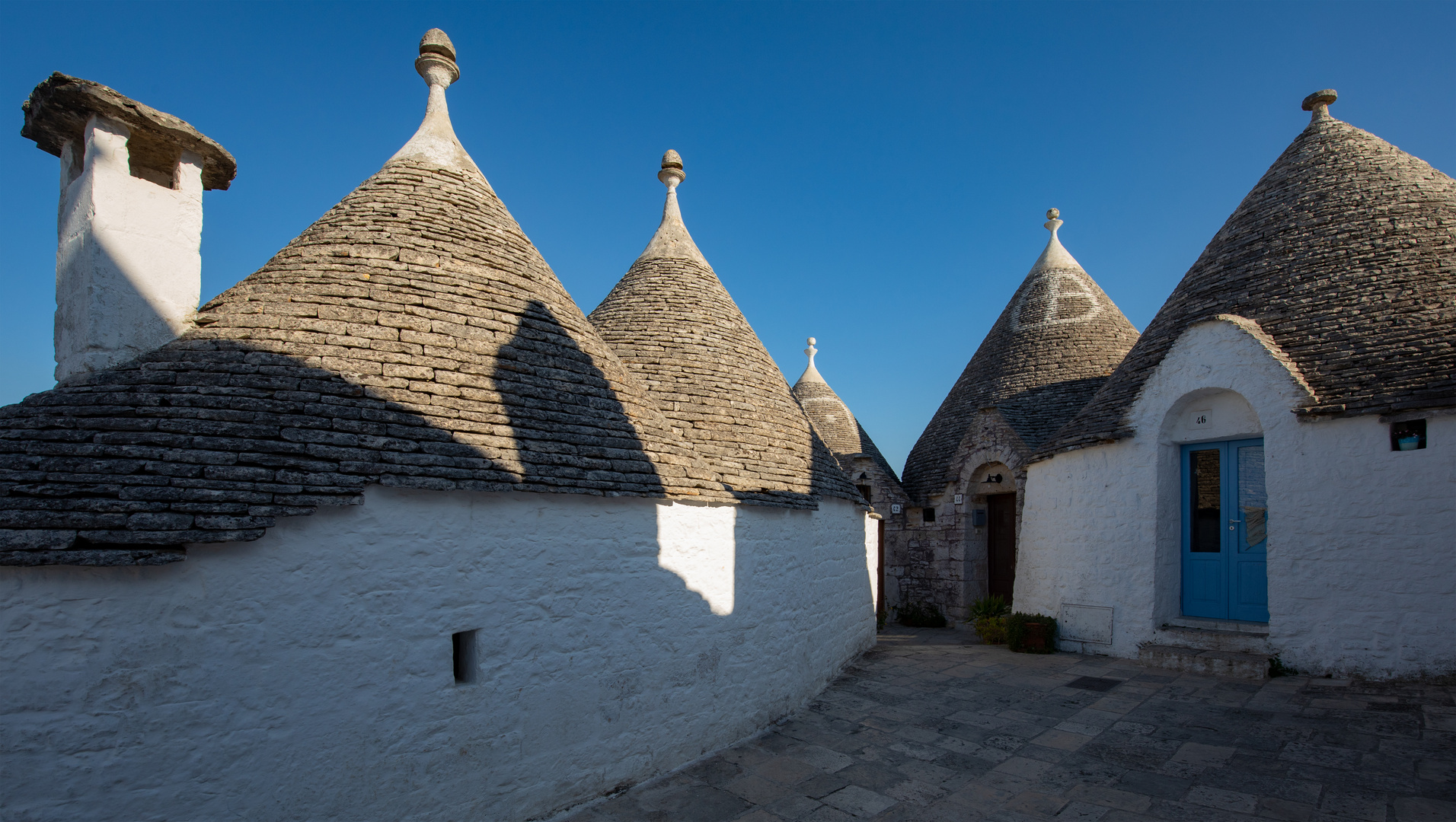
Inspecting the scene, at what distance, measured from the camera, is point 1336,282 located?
8211mm

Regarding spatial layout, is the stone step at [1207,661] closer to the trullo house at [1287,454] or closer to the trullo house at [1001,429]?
the trullo house at [1287,454]

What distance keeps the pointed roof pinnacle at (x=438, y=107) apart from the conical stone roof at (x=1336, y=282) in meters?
8.69

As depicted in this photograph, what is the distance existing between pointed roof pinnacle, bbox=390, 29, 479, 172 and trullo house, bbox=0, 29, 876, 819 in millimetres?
37

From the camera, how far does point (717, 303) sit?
9.53m

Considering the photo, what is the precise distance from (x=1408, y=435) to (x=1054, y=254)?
982cm

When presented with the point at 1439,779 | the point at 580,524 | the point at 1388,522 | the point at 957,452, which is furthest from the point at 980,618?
the point at 580,524

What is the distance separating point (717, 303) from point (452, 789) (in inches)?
261

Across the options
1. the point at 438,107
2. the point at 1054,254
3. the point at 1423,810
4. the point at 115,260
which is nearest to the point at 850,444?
the point at 1054,254

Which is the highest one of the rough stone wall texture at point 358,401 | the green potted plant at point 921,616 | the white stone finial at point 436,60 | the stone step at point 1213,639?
the white stone finial at point 436,60

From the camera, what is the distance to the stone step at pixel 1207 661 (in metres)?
7.40

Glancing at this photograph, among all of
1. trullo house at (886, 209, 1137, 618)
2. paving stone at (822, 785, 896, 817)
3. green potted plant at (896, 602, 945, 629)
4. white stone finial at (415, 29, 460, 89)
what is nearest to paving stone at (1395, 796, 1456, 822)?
paving stone at (822, 785, 896, 817)

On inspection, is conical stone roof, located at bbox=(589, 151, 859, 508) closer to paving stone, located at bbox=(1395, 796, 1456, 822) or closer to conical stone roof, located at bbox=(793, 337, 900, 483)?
paving stone, located at bbox=(1395, 796, 1456, 822)

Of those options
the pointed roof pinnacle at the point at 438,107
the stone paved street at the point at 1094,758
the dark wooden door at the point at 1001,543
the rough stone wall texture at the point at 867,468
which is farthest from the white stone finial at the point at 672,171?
the dark wooden door at the point at 1001,543

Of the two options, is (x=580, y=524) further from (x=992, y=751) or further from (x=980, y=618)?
(x=980, y=618)
